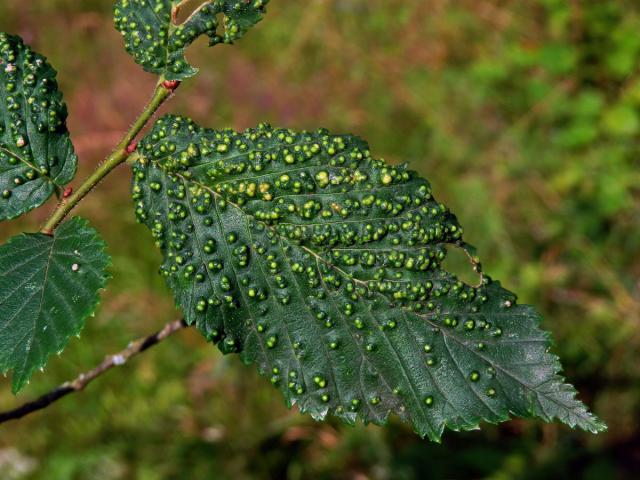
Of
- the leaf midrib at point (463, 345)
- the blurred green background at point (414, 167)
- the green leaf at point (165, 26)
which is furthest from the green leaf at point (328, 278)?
the blurred green background at point (414, 167)

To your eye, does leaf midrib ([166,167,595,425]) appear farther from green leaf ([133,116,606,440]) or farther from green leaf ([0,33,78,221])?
green leaf ([0,33,78,221])

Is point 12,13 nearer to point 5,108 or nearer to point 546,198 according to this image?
point 546,198

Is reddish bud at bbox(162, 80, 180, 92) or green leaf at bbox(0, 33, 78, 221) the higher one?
reddish bud at bbox(162, 80, 180, 92)

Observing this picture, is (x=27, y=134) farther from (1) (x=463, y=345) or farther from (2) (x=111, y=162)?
(1) (x=463, y=345)

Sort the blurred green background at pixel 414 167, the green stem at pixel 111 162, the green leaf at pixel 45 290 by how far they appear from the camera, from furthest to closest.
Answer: the blurred green background at pixel 414 167, the green stem at pixel 111 162, the green leaf at pixel 45 290

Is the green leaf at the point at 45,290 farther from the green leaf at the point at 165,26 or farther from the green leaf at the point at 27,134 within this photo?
the green leaf at the point at 165,26

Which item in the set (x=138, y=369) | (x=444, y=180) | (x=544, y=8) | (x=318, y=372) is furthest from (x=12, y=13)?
(x=318, y=372)

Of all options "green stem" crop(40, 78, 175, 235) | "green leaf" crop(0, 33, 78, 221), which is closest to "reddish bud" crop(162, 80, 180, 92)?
"green stem" crop(40, 78, 175, 235)
